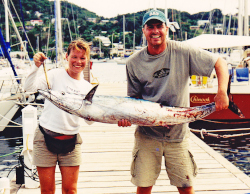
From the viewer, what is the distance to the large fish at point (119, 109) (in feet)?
6.84

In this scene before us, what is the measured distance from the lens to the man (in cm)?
221

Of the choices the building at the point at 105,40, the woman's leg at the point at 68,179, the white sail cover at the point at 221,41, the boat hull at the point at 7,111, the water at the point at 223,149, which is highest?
the building at the point at 105,40

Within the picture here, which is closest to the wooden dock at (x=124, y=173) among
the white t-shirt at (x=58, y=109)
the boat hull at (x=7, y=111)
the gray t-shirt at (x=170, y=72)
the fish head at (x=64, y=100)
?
the white t-shirt at (x=58, y=109)

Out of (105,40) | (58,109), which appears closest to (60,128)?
(58,109)

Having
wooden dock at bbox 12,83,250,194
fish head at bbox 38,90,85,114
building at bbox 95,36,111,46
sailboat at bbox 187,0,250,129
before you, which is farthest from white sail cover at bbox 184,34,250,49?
building at bbox 95,36,111,46

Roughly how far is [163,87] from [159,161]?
25.2 inches

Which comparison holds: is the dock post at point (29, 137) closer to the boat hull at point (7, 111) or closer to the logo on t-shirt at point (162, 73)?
the logo on t-shirt at point (162, 73)

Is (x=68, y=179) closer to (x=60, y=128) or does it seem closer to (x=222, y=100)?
(x=60, y=128)

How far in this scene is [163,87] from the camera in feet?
7.39

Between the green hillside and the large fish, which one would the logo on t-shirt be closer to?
the large fish

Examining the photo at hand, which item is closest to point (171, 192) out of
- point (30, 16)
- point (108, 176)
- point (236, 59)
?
point (108, 176)

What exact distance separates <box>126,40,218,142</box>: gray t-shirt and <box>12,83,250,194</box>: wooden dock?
4.80 feet

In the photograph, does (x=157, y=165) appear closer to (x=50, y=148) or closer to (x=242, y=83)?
(x=50, y=148)

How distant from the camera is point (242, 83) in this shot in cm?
1055
